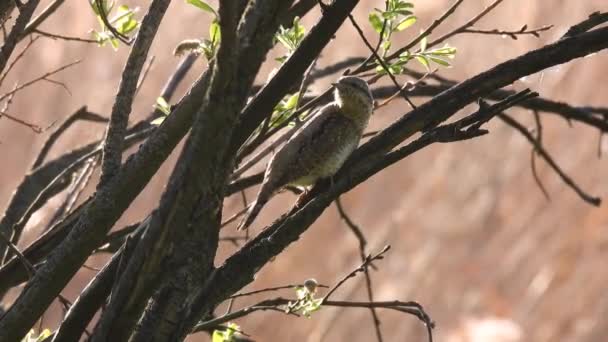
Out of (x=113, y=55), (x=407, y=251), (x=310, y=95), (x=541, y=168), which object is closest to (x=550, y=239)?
(x=541, y=168)

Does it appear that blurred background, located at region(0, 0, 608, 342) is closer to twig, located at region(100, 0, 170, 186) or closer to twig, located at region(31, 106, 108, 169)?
twig, located at region(31, 106, 108, 169)

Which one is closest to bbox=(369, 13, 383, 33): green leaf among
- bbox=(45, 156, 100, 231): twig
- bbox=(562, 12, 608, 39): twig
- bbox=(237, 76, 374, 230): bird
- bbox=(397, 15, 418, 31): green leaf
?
bbox=(397, 15, 418, 31): green leaf

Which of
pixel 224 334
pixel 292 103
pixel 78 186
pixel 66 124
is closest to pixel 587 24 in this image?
pixel 292 103

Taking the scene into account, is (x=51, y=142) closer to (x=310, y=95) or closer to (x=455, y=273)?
(x=310, y=95)

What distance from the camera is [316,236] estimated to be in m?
7.36

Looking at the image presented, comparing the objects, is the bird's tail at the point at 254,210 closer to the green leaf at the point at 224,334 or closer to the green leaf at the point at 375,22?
the green leaf at the point at 224,334

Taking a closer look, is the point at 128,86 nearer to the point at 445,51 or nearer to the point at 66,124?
the point at 445,51

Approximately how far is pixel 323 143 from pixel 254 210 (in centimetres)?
23

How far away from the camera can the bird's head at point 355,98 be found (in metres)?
2.00

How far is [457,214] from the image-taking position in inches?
290

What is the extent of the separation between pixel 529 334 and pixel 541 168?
4.50 feet

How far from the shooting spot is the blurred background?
270 inches

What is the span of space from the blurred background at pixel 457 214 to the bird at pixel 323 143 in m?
4.57

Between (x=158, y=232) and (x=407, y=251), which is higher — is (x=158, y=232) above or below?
below
